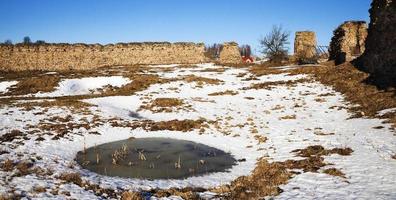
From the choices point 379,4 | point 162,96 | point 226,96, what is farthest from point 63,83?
point 379,4

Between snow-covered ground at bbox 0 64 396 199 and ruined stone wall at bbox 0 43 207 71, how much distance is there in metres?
16.2

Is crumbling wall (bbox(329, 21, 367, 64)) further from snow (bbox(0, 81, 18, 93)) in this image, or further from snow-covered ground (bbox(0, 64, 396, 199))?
snow (bbox(0, 81, 18, 93))

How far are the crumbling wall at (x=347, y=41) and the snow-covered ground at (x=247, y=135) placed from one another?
271 inches

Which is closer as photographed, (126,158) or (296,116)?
(126,158)

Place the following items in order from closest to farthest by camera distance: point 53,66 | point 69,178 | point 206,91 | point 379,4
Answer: point 69,178 → point 379,4 → point 206,91 → point 53,66

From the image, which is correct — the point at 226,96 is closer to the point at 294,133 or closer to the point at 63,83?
the point at 294,133

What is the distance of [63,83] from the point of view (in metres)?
31.3

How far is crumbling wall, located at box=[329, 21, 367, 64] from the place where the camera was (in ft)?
115

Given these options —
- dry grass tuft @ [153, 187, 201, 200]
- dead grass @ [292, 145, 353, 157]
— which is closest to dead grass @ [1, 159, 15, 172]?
dry grass tuft @ [153, 187, 201, 200]

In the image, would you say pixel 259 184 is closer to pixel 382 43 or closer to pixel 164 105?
pixel 164 105

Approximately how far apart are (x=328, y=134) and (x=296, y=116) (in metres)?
4.13

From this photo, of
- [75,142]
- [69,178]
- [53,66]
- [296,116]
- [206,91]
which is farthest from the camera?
[53,66]

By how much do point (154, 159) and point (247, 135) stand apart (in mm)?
5179

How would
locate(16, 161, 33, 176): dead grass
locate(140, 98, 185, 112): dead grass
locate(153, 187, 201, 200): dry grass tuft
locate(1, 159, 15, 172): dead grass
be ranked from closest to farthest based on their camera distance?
locate(153, 187, 201, 200): dry grass tuft < locate(16, 161, 33, 176): dead grass < locate(1, 159, 15, 172): dead grass < locate(140, 98, 185, 112): dead grass
